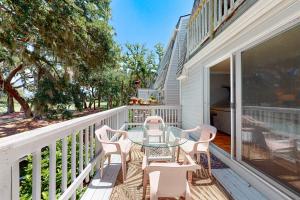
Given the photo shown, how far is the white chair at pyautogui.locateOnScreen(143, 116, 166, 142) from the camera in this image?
14.6 feet

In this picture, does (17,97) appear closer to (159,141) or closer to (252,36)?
(159,141)

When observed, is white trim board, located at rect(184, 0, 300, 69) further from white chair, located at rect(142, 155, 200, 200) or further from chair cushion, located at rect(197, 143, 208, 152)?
white chair, located at rect(142, 155, 200, 200)

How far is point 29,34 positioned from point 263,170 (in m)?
7.37

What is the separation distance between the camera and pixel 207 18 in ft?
16.9

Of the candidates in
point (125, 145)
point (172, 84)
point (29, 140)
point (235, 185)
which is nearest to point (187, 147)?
point (235, 185)

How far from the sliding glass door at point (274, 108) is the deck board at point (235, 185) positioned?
0.31m

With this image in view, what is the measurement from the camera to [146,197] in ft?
9.17

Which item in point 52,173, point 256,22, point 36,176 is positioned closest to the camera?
point 36,176

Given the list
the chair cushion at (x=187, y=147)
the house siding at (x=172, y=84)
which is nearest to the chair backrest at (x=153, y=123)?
the chair cushion at (x=187, y=147)

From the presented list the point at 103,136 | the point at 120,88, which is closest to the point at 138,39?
the point at 120,88

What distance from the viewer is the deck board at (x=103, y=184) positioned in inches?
110

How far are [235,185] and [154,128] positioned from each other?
2.55 metres

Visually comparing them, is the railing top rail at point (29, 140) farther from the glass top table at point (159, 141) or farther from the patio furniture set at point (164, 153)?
the glass top table at point (159, 141)

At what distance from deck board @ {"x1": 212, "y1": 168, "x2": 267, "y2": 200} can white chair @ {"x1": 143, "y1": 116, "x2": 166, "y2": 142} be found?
4.48 ft
